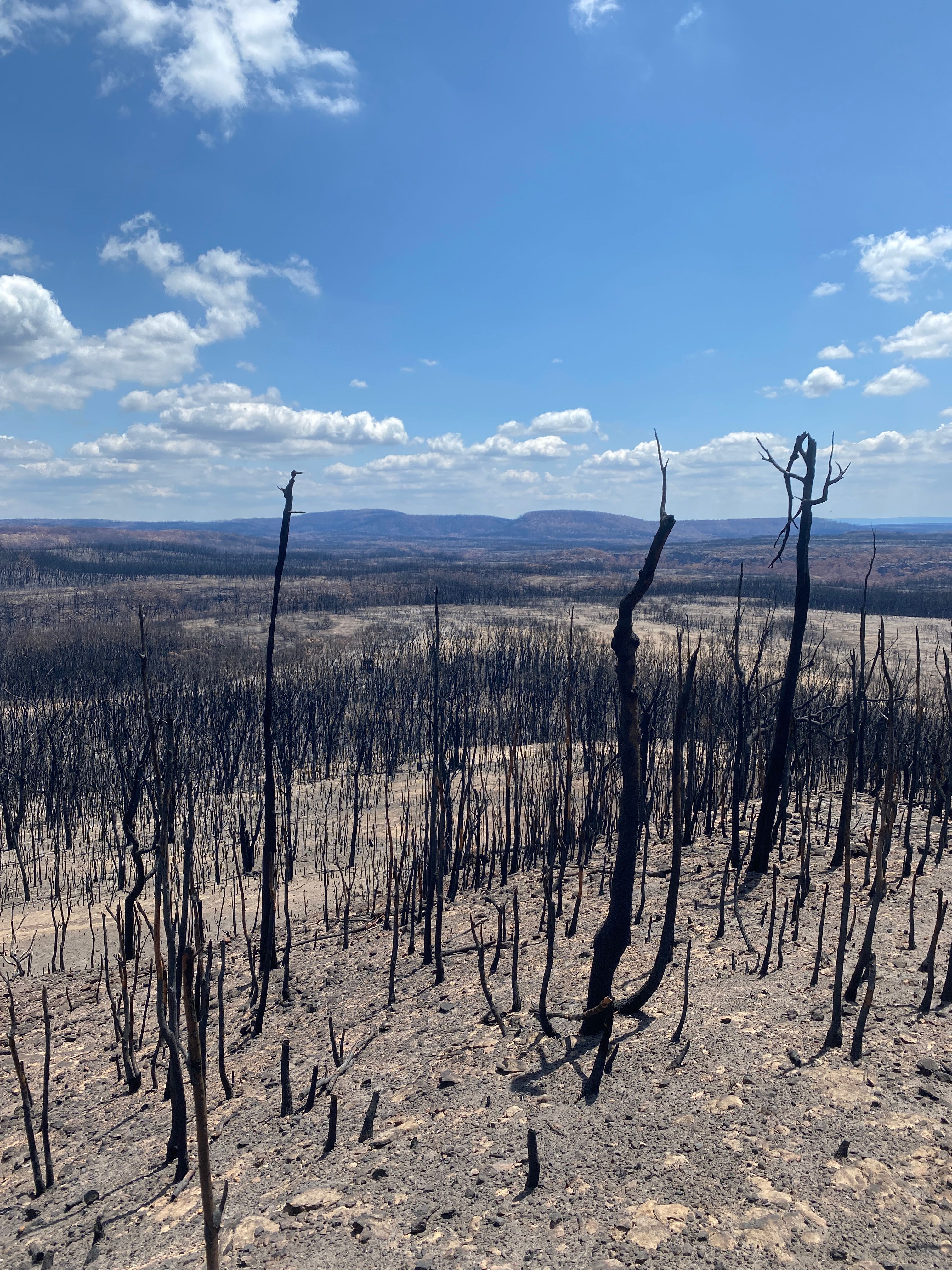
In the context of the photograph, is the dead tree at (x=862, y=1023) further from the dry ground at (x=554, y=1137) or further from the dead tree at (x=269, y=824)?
the dead tree at (x=269, y=824)

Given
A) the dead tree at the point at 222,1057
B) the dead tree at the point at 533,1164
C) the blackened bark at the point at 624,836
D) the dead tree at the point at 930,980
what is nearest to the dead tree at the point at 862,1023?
the dead tree at the point at 930,980

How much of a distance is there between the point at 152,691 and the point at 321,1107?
70.3ft

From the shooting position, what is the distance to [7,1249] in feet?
12.3

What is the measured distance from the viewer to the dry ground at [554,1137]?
9.70 ft

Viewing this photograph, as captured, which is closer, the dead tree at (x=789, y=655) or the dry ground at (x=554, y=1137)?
the dry ground at (x=554, y=1137)

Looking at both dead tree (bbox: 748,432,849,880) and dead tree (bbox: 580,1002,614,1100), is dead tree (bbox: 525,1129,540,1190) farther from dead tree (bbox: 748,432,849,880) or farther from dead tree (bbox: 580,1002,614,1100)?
dead tree (bbox: 748,432,849,880)

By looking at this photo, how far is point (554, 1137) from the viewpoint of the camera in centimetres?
361

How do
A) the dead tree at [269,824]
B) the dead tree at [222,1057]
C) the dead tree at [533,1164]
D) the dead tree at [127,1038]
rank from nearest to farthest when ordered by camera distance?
the dead tree at [533,1164] → the dead tree at [222,1057] → the dead tree at [127,1038] → the dead tree at [269,824]

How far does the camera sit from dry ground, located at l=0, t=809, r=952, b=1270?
2.96m

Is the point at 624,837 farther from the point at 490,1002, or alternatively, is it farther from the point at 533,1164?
the point at 533,1164

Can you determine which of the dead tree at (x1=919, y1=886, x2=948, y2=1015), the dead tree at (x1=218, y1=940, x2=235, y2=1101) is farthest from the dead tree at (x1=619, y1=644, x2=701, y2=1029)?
the dead tree at (x1=218, y1=940, x2=235, y2=1101)

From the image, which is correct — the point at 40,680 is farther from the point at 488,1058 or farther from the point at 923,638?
the point at 923,638

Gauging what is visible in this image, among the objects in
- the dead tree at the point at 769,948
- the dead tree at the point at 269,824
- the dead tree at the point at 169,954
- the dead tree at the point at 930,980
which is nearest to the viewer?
the dead tree at the point at 169,954

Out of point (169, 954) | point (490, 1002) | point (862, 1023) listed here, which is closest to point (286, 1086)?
point (169, 954)
